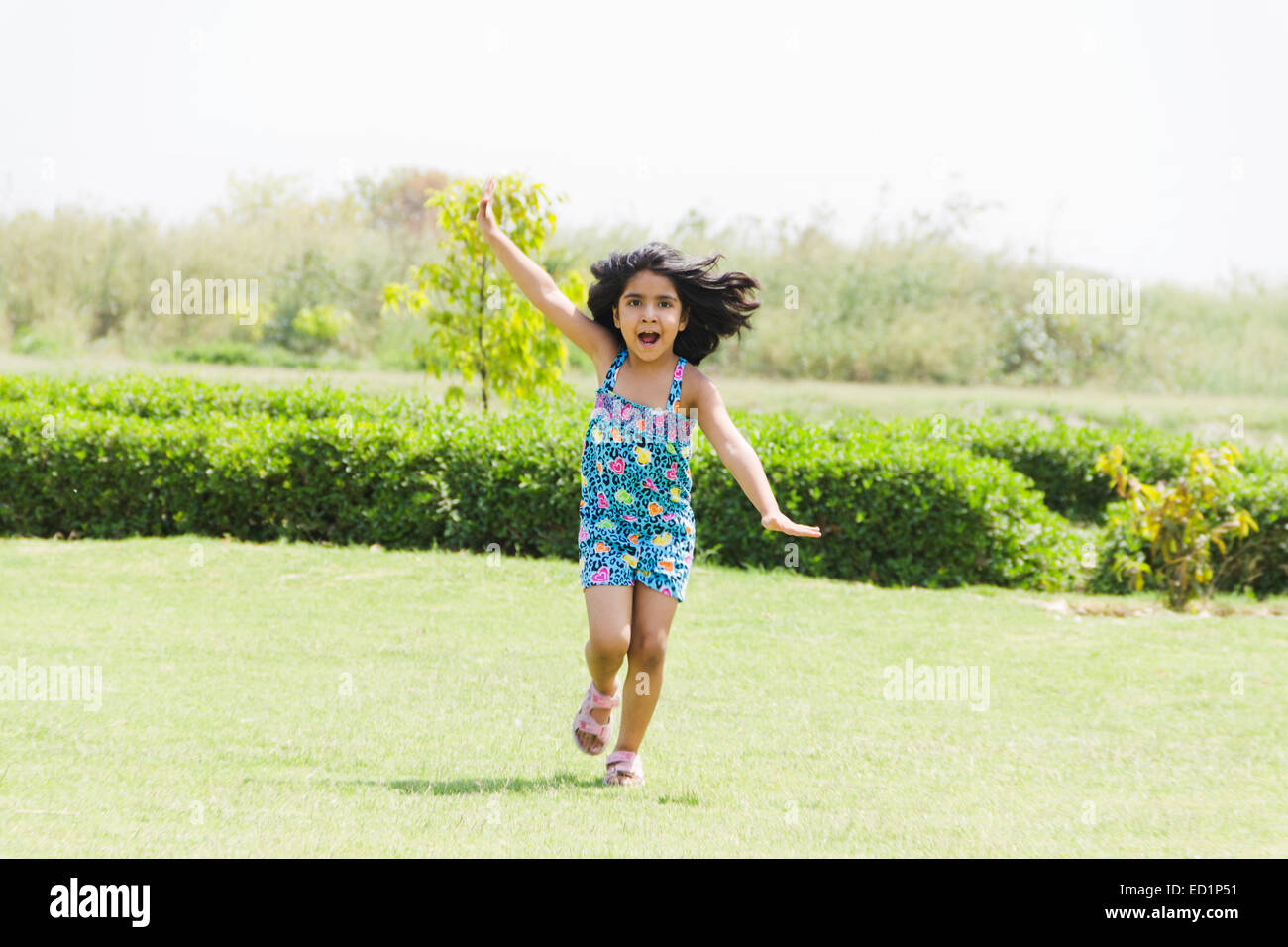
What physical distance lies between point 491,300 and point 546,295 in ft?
21.1

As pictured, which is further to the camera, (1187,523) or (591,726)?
(1187,523)

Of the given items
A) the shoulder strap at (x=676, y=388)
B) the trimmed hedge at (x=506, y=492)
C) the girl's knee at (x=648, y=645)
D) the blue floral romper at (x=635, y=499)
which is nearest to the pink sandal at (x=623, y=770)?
the girl's knee at (x=648, y=645)

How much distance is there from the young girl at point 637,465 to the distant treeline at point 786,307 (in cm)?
1589

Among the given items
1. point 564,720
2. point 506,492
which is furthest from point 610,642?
point 506,492

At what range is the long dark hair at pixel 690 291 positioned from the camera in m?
4.70

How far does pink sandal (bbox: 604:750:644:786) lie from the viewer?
4691 millimetres

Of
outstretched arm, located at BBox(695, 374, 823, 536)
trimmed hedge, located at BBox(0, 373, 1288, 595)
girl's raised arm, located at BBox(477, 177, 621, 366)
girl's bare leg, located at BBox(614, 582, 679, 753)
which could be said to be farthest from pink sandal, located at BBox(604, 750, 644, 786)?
trimmed hedge, located at BBox(0, 373, 1288, 595)

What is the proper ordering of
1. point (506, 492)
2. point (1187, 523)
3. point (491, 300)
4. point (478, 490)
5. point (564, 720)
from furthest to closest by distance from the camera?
1. point (491, 300)
2. point (478, 490)
3. point (506, 492)
4. point (1187, 523)
5. point (564, 720)

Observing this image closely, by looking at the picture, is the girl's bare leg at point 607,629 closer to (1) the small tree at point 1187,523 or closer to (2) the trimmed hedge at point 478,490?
(2) the trimmed hedge at point 478,490

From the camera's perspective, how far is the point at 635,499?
4.59 meters

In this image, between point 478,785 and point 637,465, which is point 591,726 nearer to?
point 478,785

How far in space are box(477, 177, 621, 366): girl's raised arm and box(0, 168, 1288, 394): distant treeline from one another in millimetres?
15851
